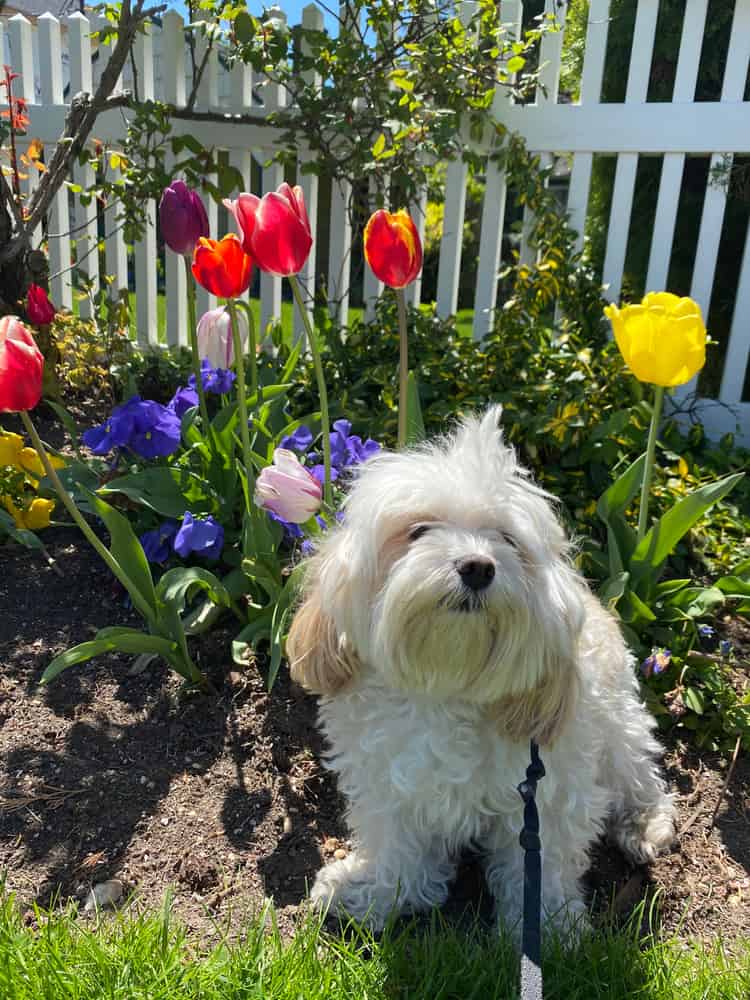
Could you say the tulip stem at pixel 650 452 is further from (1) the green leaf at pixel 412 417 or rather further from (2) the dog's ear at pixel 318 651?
(2) the dog's ear at pixel 318 651

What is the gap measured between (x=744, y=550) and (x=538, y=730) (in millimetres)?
1870

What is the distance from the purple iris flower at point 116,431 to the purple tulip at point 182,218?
0.58 meters

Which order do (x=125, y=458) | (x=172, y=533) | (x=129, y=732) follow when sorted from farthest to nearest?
(x=125, y=458)
(x=172, y=533)
(x=129, y=732)

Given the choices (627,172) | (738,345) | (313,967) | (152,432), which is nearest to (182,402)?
(152,432)

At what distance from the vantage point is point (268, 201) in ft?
6.44

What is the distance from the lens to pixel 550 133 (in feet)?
14.0

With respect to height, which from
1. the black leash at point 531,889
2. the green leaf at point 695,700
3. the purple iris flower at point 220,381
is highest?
the purple iris flower at point 220,381

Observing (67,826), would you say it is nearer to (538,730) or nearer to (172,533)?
(172,533)

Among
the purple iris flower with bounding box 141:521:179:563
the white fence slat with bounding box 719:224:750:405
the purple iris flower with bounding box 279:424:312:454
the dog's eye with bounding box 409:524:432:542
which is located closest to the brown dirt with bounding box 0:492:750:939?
the purple iris flower with bounding box 141:521:179:563

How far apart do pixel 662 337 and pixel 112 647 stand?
1.63m

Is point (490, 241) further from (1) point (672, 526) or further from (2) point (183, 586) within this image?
(2) point (183, 586)

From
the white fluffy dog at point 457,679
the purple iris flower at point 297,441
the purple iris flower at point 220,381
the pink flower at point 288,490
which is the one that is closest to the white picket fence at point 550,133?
the purple iris flower at point 220,381

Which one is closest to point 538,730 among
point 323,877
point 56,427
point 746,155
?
point 323,877

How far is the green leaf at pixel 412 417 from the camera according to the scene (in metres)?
2.44
